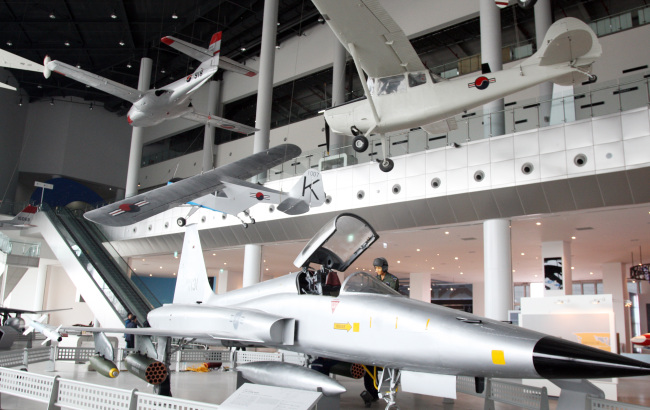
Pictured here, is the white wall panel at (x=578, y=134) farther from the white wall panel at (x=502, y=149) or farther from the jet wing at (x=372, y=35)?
the jet wing at (x=372, y=35)

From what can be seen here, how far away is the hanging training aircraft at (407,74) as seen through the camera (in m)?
9.27

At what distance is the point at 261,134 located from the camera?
20.2 meters

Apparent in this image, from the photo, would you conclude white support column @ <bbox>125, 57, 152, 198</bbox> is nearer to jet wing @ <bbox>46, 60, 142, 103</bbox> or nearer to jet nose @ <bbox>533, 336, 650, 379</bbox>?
jet wing @ <bbox>46, 60, 142, 103</bbox>

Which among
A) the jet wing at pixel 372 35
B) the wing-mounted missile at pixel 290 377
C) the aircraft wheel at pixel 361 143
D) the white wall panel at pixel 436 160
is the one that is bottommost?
the wing-mounted missile at pixel 290 377

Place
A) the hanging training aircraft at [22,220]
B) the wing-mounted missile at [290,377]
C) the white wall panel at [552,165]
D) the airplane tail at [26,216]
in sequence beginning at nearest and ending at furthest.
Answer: the wing-mounted missile at [290,377] < the white wall panel at [552,165] < the hanging training aircraft at [22,220] < the airplane tail at [26,216]

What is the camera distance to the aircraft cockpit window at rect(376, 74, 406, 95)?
1127 cm

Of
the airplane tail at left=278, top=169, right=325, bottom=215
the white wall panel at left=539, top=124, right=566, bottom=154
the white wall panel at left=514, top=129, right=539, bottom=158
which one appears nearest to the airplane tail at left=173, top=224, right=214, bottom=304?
the airplane tail at left=278, top=169, right=325, bottom=215

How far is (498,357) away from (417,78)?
27.3 ft

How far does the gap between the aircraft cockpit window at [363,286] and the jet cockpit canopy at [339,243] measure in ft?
2.24

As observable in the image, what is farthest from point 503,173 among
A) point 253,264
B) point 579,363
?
point 253,264

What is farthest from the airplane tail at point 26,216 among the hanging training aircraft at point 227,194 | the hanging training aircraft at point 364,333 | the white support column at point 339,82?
the hanging training aircraft at point 364,333

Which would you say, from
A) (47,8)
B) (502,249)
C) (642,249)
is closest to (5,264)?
(47,8)

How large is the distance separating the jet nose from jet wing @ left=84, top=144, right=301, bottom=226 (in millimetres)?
8909

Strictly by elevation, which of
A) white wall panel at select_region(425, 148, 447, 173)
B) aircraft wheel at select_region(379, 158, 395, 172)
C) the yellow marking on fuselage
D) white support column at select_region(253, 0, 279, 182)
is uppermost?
white support column at select_region(253, 0, 279, 182)
